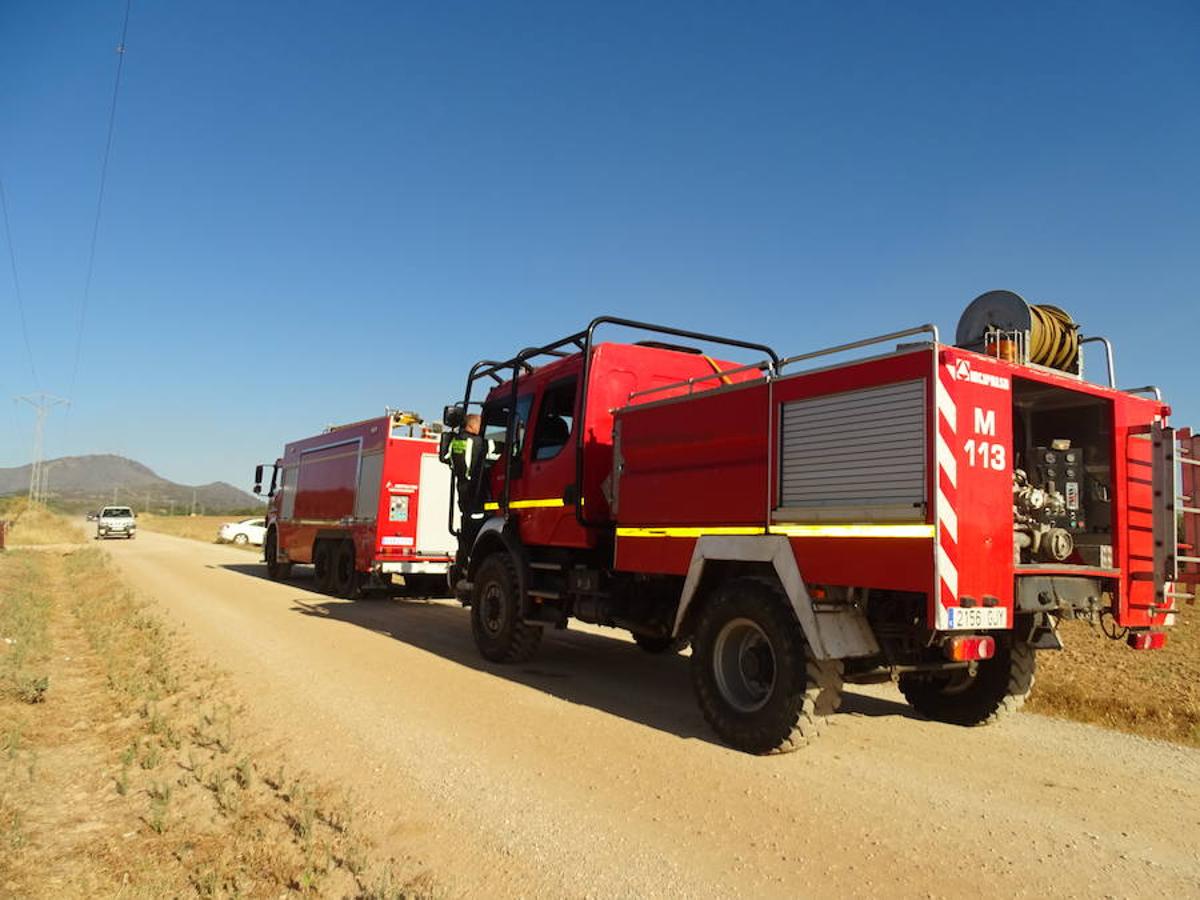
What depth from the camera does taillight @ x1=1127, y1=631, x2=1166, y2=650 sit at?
5872 millimetres

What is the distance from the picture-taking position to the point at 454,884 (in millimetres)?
3576

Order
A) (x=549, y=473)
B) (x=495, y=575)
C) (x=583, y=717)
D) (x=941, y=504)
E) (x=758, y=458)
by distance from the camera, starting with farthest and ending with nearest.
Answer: (x=495, y=575), (x=549, y=473), (x=583, y=717), (x=758, y=458), (x=941, y=504)

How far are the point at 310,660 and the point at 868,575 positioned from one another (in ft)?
21.0

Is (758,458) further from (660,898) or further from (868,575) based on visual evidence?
(660,898)

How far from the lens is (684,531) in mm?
6539

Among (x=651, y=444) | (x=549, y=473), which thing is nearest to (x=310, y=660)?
(x=549, y=473)

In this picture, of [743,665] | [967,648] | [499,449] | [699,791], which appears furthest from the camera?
[499,449]

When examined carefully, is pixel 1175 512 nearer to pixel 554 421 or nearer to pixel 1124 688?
pixel 1124 688

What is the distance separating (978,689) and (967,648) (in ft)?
6.44

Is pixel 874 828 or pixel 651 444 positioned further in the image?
pixel 651 444

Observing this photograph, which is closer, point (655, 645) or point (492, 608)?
point (492, 608)

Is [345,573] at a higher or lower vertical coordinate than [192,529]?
lower

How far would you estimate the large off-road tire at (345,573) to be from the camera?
16.3 m

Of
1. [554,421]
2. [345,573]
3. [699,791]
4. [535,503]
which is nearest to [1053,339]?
[699,791]
